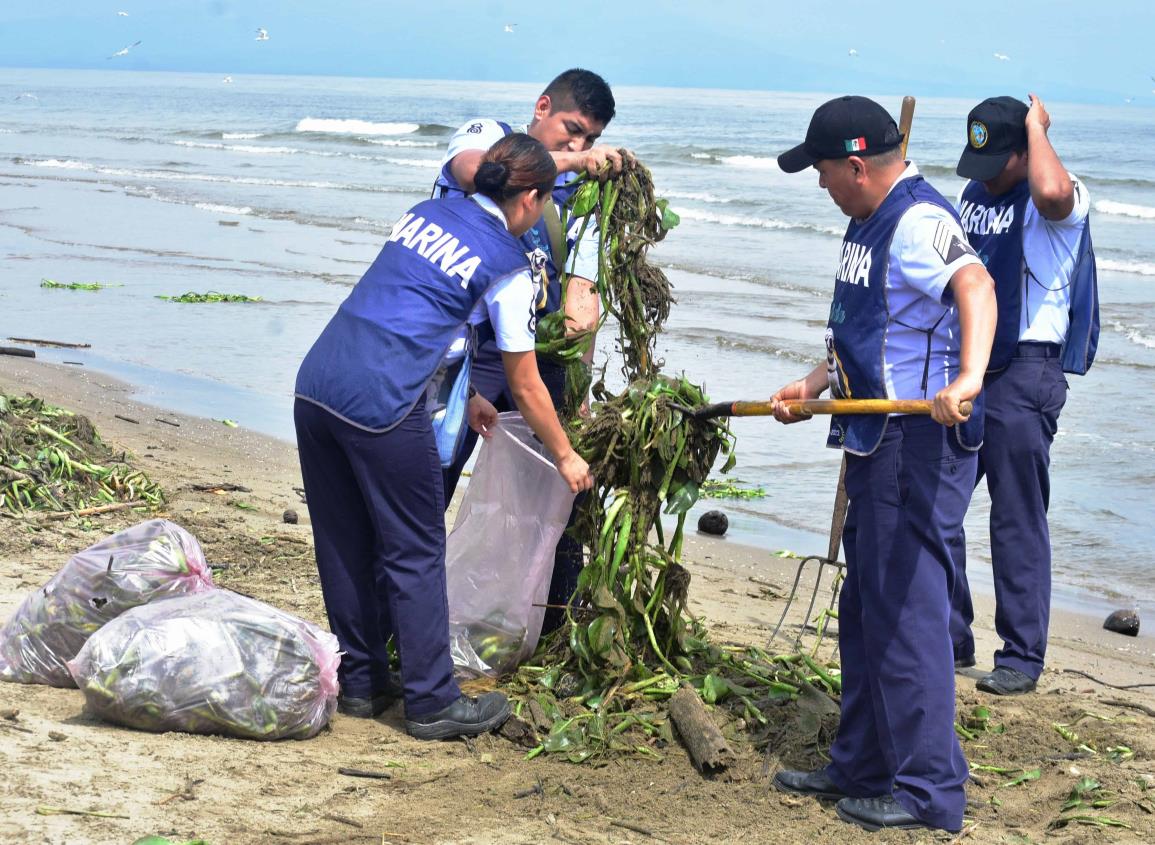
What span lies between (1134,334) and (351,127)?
146 ft

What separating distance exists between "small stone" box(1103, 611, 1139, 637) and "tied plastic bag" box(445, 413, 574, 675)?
294 centimetres

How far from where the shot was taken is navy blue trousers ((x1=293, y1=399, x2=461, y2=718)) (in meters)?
4.08

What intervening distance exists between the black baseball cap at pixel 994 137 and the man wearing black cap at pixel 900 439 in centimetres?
144

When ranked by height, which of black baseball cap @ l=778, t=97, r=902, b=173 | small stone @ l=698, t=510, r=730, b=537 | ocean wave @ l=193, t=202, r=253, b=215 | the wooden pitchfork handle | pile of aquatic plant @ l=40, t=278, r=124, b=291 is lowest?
small stone @ l=698, t=510, r=730, b=537

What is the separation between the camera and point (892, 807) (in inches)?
148

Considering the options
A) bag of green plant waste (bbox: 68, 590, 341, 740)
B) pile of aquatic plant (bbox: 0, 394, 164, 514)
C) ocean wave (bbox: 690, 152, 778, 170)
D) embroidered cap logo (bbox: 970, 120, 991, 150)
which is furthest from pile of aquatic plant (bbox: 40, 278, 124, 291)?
ocean wave (bbox: 690, 152, 778, 170)

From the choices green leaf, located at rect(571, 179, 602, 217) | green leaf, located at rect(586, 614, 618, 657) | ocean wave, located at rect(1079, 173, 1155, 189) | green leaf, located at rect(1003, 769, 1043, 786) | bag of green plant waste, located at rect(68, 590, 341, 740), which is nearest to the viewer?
bag of green plant waste, located at rect(68, 590, 341, 740)

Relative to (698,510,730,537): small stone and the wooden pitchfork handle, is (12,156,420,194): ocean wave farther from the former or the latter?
the wooden pitchfork handle

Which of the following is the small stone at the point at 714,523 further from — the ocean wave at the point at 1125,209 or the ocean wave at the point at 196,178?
the ocean wave at the point at 196,178

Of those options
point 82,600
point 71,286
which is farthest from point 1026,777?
point 71,286

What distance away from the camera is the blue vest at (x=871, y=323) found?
3596mm

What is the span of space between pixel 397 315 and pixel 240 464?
4460 millimetres

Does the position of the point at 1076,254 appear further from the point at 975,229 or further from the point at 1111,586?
the point at 1111,586

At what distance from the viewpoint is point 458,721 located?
4.28 meters
